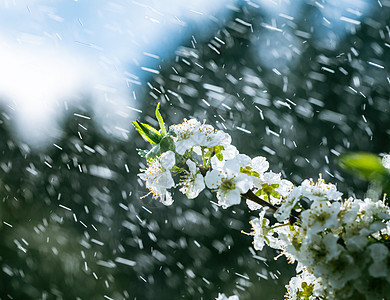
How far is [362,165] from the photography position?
22 cm

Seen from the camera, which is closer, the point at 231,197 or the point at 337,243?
the point at 337,243

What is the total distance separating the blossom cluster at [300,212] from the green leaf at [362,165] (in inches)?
8.8

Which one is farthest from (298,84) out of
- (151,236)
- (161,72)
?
(151,236)

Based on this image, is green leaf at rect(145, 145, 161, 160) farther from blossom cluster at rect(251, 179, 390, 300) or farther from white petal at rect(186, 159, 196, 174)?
blossom cluster at rect(251, 179, 390, 300)

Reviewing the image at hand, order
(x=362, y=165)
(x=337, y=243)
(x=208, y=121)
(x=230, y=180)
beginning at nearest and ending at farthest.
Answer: (x=362, y=165)
(x=337, y=243)
(x=230, y=180)
(x=208, y=121)

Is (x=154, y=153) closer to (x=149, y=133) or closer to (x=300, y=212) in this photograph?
(x=149, y=133)

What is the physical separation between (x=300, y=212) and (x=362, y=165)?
12.0 inches

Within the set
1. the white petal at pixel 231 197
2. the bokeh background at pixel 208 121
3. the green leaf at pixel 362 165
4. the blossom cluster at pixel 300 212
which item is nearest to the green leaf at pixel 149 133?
the blossom cluster at pixel 300 212

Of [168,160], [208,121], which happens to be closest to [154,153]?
[168,160]

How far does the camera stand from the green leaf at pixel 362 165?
0.22 metres

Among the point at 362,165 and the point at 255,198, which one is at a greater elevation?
the point at 362,165

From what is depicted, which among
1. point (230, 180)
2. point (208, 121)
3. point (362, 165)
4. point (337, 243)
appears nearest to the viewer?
point (362, 165)

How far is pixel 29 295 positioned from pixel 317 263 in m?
5.30

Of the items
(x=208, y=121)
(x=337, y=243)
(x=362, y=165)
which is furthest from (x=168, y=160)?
(x=208, y=121)
